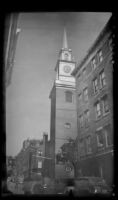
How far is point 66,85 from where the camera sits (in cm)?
521

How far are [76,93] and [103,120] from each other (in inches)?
36.3

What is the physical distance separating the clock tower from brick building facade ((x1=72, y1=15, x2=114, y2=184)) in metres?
0.15

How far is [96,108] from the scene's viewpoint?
16.5 feet

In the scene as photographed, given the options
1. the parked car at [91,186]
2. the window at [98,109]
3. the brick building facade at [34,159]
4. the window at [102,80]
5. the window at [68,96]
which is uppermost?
the window at [102,80]

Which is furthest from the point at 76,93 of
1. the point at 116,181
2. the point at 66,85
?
the point at 116,181

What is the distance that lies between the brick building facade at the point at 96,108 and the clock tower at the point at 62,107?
0.50 ft

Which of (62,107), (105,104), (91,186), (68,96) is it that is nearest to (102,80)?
(105,104)

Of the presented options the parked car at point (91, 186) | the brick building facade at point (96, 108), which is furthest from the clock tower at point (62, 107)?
the parked car at point (91, 186)

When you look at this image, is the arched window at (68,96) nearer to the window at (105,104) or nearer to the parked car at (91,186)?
the window at (105,104)

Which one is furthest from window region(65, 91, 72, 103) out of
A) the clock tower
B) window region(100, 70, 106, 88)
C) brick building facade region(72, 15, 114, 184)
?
window region(100, 70, 106, 88)

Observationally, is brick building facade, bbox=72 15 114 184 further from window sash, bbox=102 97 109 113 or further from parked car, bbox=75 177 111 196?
parked car, bbox=75 177 111 196

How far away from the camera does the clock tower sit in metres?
4.78

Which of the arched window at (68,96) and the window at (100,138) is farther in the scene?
the arched window at (68,96)

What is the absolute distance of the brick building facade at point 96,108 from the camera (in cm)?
465
